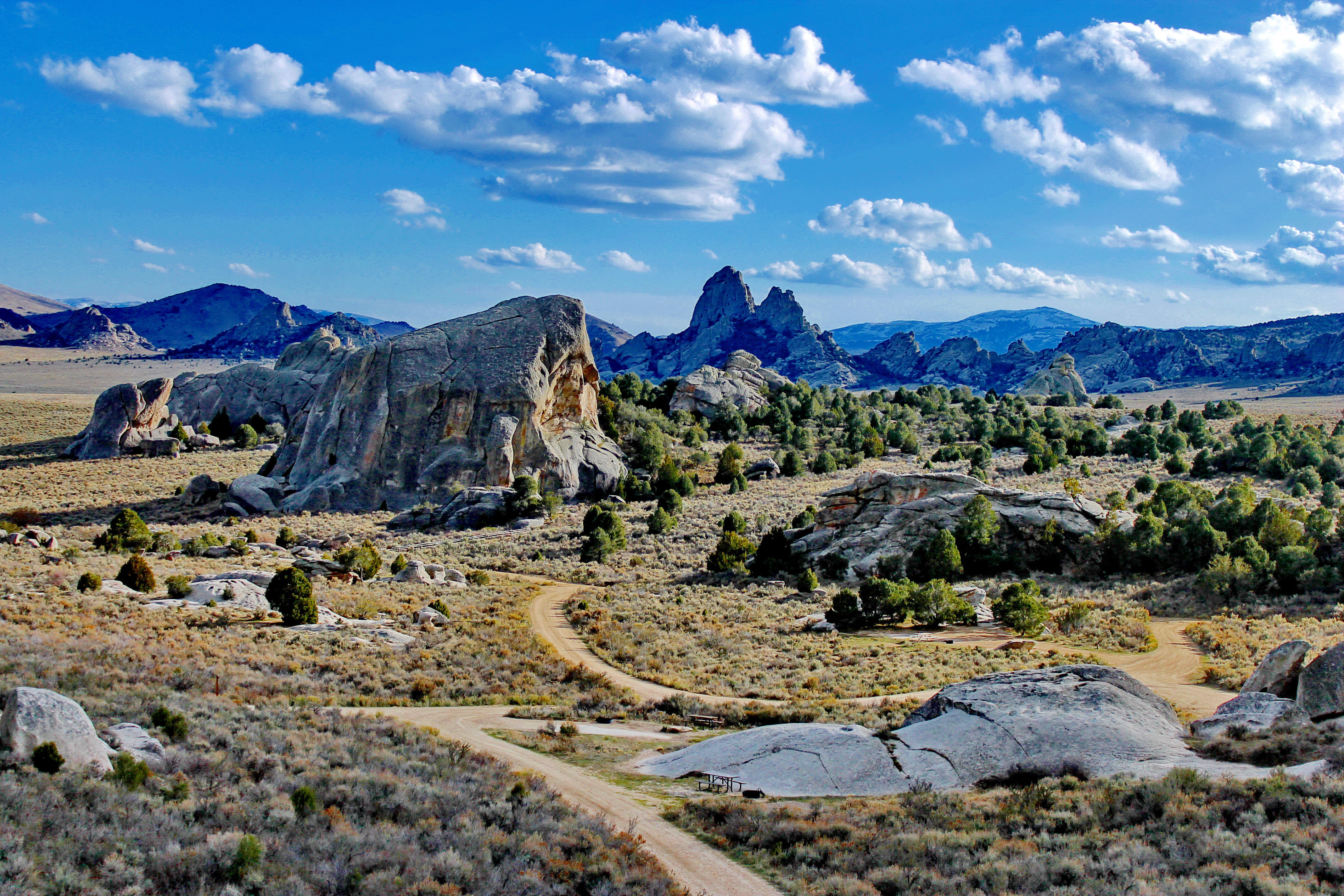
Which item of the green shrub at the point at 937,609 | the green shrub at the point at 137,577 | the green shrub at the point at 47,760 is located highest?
the green shrub at the point at 47,760

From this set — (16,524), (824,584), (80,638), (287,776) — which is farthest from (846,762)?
(16,524)

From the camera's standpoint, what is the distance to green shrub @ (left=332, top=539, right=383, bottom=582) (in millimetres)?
46250

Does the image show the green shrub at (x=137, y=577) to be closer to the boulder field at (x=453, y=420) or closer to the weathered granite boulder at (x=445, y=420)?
the boulder field at (x=453, y=420)

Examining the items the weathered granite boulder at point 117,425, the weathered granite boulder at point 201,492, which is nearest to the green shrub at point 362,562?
the weathered granite boulder at point 201,492

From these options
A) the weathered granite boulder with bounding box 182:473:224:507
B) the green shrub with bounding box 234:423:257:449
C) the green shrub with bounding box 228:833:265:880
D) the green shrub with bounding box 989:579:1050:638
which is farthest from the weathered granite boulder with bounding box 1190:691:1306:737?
the green shrub with bounding box 234:423:257:449

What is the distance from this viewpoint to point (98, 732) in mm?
16344

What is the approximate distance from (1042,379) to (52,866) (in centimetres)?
18898

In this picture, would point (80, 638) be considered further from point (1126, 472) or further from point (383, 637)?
point (1126, 472)

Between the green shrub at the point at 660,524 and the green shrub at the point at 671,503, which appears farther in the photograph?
the green shrub at the point at 671,503

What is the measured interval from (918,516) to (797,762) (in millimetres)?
34936

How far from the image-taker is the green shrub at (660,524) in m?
61.2

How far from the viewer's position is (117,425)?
3561 inches

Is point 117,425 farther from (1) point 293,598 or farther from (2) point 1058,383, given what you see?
(2) point 1058,383

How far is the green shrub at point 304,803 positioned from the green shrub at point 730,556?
37.8m
